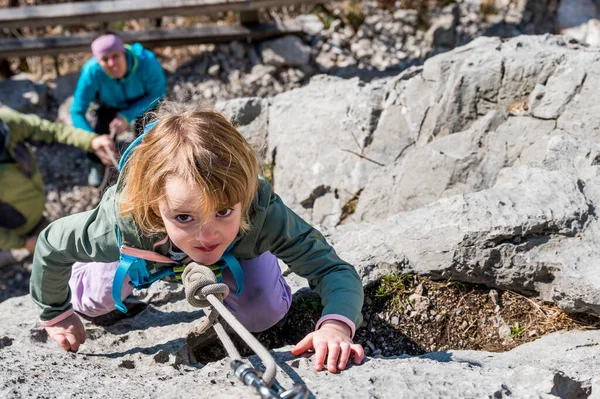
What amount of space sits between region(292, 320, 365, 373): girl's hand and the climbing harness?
0.21 m

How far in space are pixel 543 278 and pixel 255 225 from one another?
1.22 meters

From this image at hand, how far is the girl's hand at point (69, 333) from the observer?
2441 millimetres

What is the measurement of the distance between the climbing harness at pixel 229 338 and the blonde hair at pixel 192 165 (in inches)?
9.1

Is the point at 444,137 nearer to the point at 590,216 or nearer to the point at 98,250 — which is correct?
the point at 590,216

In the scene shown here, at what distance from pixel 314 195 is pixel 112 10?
3.40 m

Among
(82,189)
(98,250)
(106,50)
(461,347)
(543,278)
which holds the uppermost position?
(106,50)

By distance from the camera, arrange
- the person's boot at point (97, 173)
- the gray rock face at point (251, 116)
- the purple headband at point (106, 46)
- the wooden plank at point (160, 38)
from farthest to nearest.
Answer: the wooden plank at point (160, 38) → the person's boot at point (97, 173) → the purple headband at point (106, 46) → the gray rock face at point (251, 116)

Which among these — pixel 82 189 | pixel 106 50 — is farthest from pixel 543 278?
pixel 82 189

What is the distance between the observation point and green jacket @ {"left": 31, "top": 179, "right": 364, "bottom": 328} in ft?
7.26

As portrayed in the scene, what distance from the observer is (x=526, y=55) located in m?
3.56

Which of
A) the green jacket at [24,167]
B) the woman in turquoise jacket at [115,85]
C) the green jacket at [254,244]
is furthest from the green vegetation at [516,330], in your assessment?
the woman in turquoise jacket at [115,85]

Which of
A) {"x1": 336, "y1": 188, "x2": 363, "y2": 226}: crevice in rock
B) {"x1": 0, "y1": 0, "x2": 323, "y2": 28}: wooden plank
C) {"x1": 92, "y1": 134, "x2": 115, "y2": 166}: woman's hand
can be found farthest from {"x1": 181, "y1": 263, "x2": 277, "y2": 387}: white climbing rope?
{"x1": 0, "y1": 0, "x2": 323, "y2": 28}: wooden plank

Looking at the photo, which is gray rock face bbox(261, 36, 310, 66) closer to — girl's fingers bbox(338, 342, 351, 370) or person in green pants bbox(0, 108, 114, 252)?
person in green pants bbox(0, 108, 114, 252)

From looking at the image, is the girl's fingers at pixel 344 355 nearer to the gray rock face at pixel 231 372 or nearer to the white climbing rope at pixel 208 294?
the gray rock face at pixel 231 372
